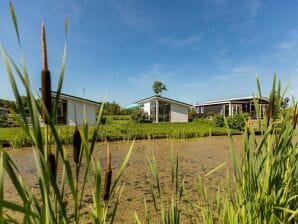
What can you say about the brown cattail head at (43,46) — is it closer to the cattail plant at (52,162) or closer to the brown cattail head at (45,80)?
the brown cattail head at (45,80)

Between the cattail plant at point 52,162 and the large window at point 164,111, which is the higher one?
the large window at point 164,111

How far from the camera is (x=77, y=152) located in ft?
1.67

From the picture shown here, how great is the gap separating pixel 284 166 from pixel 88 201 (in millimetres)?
3305

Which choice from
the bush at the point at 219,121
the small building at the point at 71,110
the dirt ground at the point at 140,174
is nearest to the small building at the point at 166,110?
the bush at the point at 219,121

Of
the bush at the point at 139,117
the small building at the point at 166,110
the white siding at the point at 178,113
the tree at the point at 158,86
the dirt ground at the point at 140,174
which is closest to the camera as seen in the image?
the dirt ground at the point at 140,174

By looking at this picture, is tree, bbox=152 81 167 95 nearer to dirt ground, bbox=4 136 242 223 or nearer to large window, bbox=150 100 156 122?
large window, bbox=150 100 156 122

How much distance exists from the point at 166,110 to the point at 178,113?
1461 mm

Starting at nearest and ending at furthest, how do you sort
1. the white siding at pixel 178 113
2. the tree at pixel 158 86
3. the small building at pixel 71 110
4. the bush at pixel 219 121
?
the small building at pixel 71 110
the bush at pixel 219 121
the white siding at pixel 178 113
the tree at pixel 158 86

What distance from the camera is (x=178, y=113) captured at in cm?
2542

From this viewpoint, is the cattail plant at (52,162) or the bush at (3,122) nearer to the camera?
the cattail plant at (52,162)

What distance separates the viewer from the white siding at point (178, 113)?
25.2 meters

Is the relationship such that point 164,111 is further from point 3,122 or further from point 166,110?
point 3,122

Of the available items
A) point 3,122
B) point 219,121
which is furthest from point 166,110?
point 3,122

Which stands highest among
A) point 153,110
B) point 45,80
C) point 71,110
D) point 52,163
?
point 153,110
